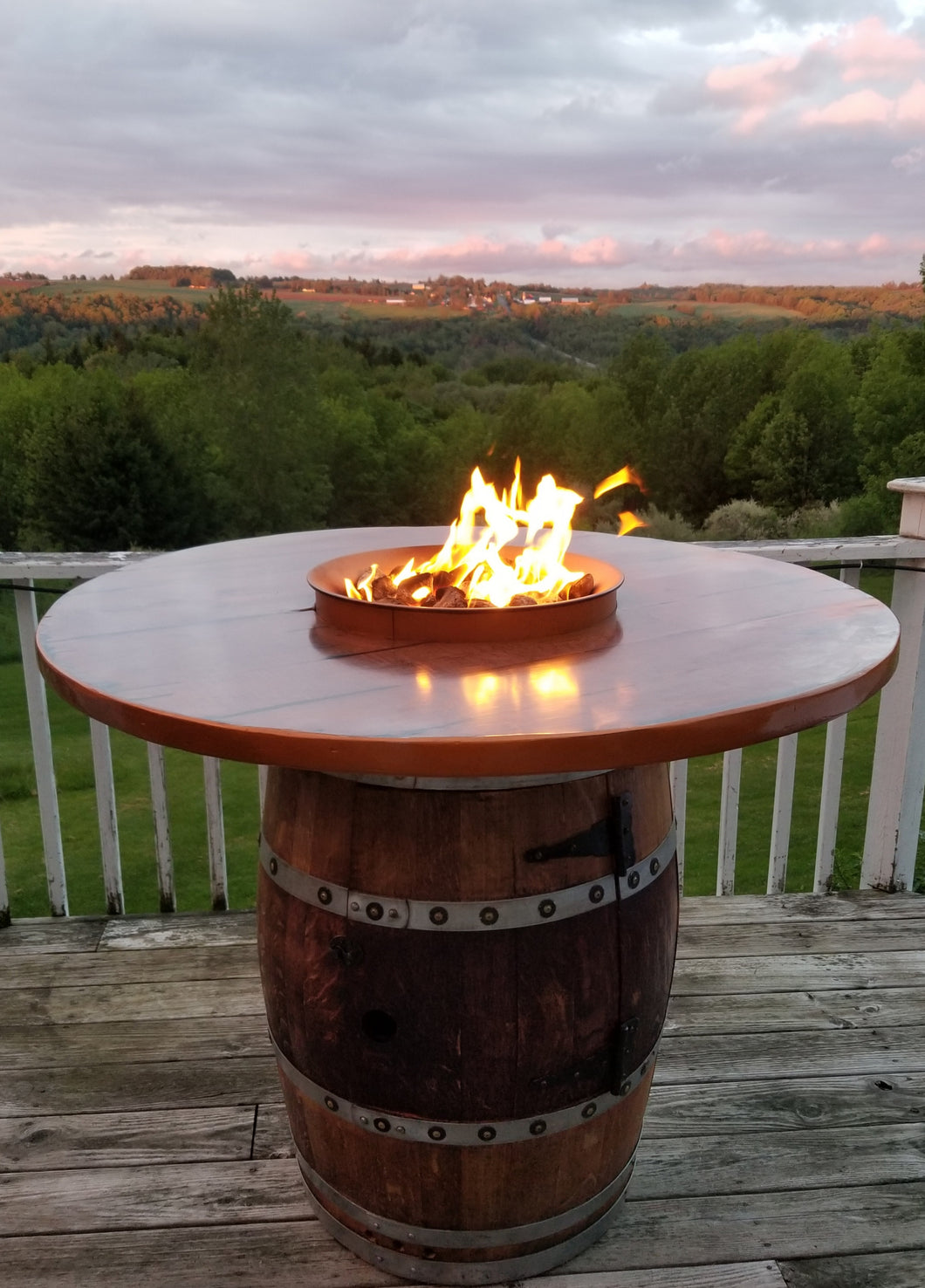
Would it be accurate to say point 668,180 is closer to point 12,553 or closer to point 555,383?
point 555,383

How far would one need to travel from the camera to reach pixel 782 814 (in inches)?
96.0

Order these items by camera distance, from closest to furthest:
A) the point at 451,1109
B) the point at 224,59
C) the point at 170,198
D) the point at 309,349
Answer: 1. the point at 451,1109
2. the point at 224,59
3. the point at 170,198
4. the point at 309,349

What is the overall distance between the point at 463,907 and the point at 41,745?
154cm

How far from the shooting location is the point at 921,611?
7.72ft

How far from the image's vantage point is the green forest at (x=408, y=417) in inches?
718

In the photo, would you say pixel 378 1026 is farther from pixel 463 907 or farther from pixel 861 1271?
pixel 861 1271

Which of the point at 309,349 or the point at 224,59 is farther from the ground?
the point at 224,59

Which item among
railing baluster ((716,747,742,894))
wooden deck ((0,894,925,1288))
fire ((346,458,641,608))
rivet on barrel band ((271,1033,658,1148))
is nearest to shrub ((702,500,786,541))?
railing baluster ((716,747,742,894))

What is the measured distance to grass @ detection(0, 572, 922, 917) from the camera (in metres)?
8.95

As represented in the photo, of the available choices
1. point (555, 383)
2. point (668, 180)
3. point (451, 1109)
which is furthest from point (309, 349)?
point (451, 1109)

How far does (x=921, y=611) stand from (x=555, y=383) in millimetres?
16075

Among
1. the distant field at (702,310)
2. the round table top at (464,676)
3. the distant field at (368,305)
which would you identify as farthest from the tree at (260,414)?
the round table top at (464,676)

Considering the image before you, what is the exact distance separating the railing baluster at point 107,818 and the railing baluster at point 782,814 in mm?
1636

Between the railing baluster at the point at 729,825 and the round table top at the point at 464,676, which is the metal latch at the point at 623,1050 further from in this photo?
the railing baluster at the point at 729,825
